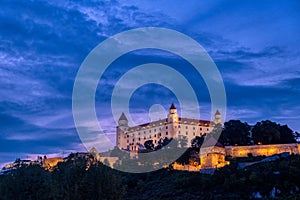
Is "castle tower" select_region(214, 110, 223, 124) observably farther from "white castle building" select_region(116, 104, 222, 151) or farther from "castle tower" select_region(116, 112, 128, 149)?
"castle tower" select_region(116, 112, 128, 149)

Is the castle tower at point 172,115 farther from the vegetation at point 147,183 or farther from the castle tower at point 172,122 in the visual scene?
the vegetation at point 147,183

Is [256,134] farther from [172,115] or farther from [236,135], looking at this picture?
[172,115]

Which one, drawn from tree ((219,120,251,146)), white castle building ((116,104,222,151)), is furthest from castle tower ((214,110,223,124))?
tree ((219,120,251,146))

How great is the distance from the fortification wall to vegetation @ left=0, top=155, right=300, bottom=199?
Result: 71.2 ft

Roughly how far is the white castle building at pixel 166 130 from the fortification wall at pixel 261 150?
35.5 meters

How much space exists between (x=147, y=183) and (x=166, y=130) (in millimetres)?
62947

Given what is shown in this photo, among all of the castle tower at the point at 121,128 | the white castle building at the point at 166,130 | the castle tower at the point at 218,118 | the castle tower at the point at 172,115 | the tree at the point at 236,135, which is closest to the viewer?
the tree at the point at 236,135

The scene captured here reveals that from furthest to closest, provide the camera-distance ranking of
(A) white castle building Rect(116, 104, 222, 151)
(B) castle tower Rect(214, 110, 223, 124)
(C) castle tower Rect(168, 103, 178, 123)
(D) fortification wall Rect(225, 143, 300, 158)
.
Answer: (B) castle tower Rect(214, 110, 223, 124), (C) castle tower Rect(168, 103, 178, 123), (A) white castle building Rect(116, 104, 222, 151), (D) fortification wall Rect(225, 143, 300, 158)

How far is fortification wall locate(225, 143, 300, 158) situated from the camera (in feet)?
283

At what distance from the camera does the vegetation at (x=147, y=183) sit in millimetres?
31547

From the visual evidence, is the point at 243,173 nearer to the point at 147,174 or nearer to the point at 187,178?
the point at 187,178

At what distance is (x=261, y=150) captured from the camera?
3511 inches

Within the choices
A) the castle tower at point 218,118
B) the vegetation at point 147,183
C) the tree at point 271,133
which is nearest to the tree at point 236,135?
the tree at point 271,133

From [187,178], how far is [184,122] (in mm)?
69144
